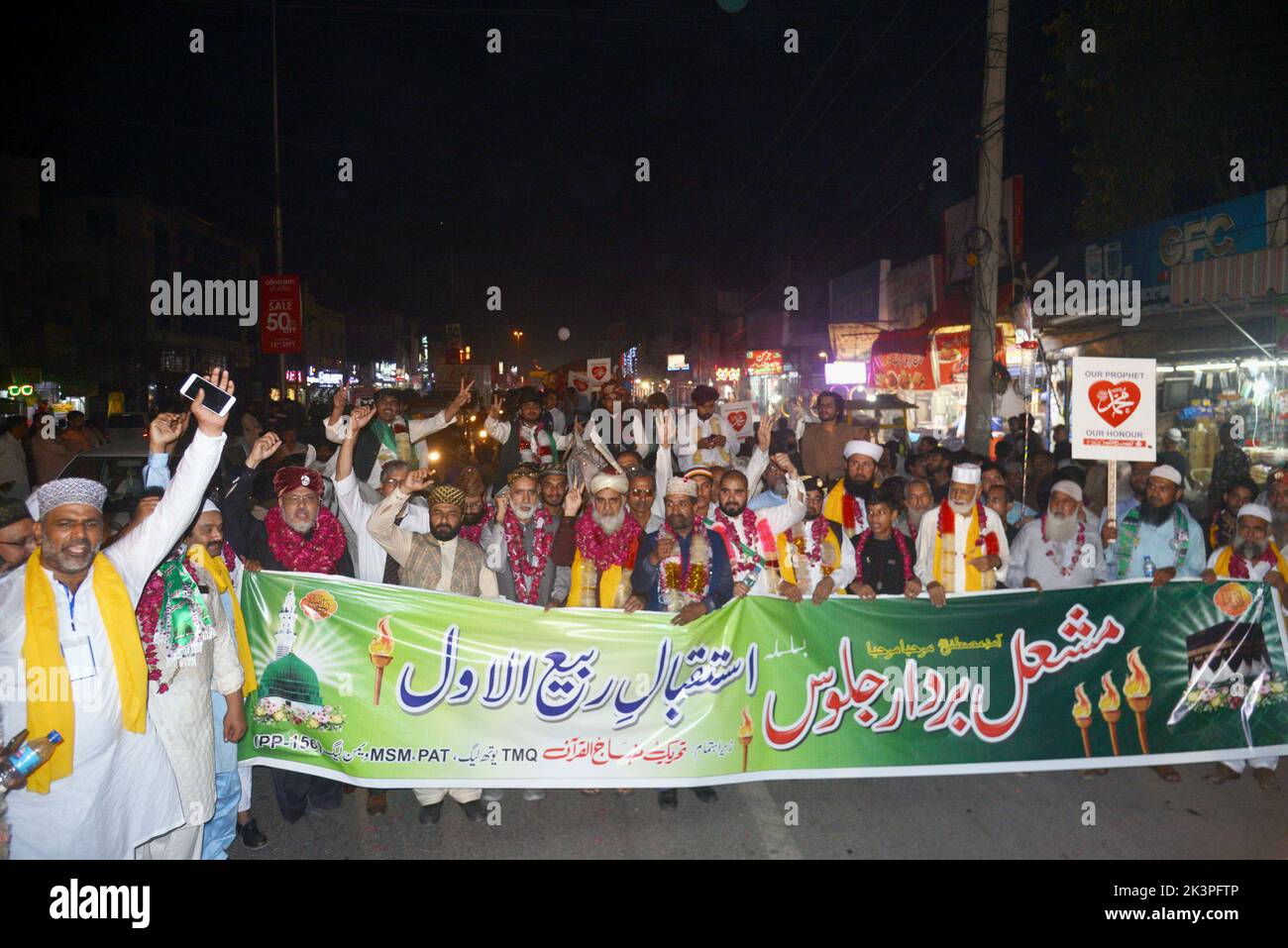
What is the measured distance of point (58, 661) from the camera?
3.27 meters

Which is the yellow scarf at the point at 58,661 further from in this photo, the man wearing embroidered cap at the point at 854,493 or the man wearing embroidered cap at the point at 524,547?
the man wearing embroidered cap at the point at 854,493

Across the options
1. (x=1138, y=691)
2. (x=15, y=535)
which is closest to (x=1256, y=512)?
(x=1138, y=691)

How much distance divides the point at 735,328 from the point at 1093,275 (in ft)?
146

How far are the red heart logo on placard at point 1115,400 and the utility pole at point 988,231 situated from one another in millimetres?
4944

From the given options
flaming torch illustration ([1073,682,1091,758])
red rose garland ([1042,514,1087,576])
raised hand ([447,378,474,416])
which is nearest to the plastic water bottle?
raised hand ([447,378,474,416])

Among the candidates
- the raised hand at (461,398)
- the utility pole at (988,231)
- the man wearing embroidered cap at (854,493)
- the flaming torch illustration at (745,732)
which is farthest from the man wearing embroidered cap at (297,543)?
the utility pole at (988,231)

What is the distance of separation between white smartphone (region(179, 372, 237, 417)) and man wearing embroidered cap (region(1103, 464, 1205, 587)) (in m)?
5.46

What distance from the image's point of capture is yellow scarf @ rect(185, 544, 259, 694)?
4.09 m

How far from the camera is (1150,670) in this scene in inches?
206

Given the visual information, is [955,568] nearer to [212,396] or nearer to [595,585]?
[595,585]

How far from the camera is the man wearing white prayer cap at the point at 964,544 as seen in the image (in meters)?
5.95

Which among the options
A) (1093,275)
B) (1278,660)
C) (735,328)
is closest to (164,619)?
(1278,660)

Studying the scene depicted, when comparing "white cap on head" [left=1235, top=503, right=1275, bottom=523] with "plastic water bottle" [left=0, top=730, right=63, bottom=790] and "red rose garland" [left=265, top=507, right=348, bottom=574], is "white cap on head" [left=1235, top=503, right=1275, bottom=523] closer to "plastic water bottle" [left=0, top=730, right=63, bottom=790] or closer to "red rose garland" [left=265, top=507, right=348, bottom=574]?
"red rose garland" [left=265, top=507, right=348, bottom=574]

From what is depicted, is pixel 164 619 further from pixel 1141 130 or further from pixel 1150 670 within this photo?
pixel 1141 130
